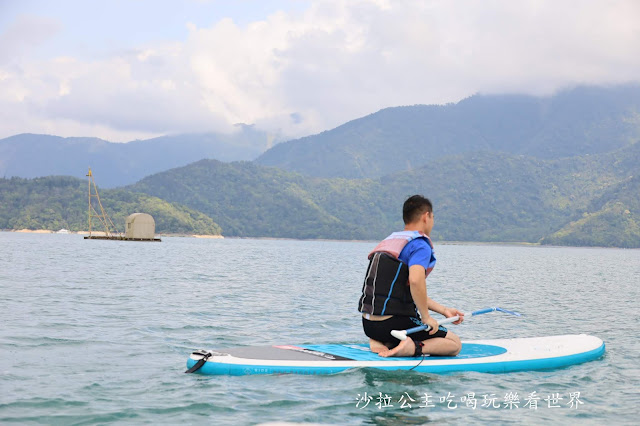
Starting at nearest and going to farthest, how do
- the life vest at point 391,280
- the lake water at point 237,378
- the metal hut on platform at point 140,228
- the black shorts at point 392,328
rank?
the lake water at point 237,378
the life vest at point 391,280
the black shorts at point 392,328
the metal hut on platform at point 140,228

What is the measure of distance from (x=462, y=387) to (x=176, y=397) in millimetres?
4121

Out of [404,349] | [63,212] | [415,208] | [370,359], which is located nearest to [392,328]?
[404,349]

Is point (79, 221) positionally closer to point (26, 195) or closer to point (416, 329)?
point (26, 195)

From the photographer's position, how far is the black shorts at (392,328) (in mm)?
9266

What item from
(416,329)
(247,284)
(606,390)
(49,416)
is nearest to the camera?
(49,416)

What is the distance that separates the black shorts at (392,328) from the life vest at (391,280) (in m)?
0.13

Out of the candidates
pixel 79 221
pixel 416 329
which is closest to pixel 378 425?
pixel 416 329

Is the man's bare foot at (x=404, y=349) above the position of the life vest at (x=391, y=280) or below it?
below

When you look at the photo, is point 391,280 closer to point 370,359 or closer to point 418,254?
point 418,254

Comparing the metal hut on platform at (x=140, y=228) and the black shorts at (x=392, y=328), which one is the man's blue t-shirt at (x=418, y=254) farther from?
the metal hut on platform at (x=140, y=228)

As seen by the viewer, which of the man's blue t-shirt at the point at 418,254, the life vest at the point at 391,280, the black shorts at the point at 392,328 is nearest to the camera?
the man's blue t-shirt at the point at 418,254

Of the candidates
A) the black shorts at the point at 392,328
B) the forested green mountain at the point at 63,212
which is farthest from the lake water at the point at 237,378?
the forested green mountain at the point at 63,212

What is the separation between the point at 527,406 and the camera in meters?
8.69

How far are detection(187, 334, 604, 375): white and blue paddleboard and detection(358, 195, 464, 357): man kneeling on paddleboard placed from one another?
0.27 metres
